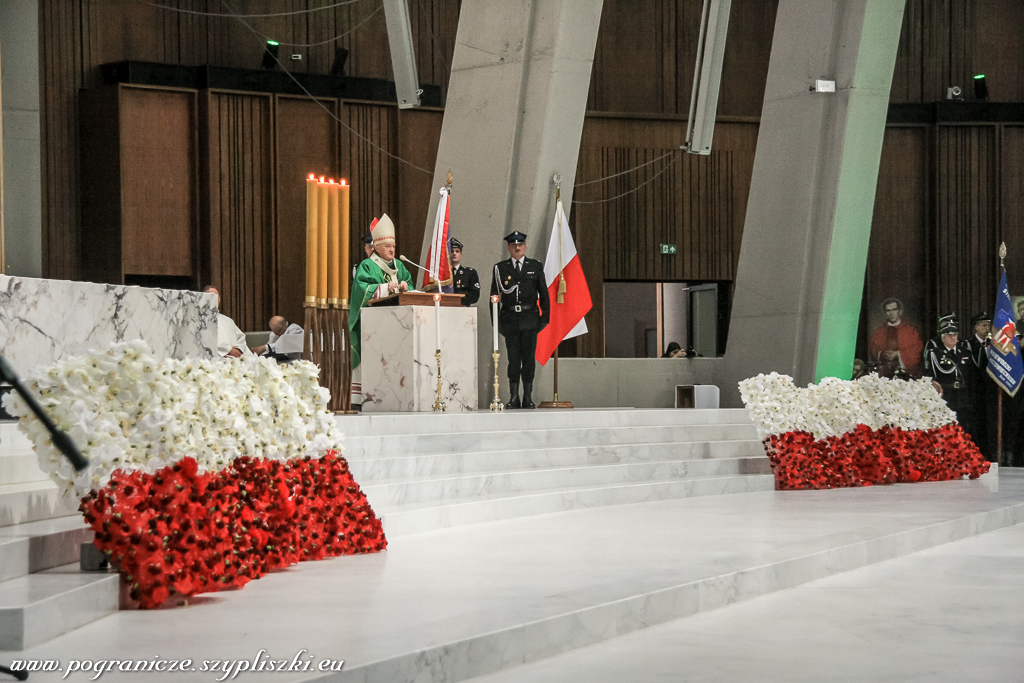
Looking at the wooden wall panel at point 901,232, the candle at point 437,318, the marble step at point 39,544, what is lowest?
the marble step at point 39,544

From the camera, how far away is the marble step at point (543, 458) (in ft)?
22.7

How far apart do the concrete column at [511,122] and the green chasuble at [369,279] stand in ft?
5.15

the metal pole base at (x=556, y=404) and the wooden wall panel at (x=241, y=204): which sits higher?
the wooden wall panel at (x=241, y=204)

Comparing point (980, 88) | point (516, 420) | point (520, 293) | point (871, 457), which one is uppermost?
point (980, 88)

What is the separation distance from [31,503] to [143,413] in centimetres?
62

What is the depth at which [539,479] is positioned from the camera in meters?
7.64

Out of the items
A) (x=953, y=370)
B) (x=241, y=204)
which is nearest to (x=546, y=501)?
(x=953, y=370)

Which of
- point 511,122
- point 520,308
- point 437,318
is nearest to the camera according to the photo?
point 437,318

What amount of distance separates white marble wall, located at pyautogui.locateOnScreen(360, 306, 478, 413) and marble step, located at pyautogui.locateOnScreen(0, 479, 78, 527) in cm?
421

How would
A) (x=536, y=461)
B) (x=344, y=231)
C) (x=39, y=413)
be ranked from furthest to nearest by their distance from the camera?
(x=344, y=231) < (x=536, y=461) < (x=39, y=413)

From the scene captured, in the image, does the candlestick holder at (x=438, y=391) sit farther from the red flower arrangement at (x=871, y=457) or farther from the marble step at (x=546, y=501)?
the red flower arrangement at (x=871, y=457)

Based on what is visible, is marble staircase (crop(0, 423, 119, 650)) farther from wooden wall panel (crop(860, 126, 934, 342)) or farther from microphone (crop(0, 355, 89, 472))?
wooden wall panel (crop(860, 126, 934, 342))

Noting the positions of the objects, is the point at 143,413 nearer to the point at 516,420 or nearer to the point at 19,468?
the point at 19,468

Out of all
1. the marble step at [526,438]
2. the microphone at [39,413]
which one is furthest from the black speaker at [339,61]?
the microphone at [39,413]
